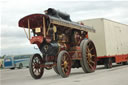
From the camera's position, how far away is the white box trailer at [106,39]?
17.4 metres

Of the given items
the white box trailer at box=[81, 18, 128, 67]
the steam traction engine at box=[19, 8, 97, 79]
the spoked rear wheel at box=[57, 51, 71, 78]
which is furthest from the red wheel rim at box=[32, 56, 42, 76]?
the white box trailer at box=[81, 18, 128, 67]

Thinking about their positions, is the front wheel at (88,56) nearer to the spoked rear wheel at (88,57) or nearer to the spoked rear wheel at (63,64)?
the spoked rear wheel at (88,57)

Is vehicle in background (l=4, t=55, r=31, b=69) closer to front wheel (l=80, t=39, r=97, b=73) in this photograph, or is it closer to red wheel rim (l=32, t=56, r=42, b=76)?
front wheel (l=80, t=39, r=97, b=73)

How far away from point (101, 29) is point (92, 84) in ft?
28.4

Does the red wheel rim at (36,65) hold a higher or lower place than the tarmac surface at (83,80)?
higher

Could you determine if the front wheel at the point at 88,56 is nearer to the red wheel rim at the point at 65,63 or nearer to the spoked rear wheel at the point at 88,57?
the spoked rear wheel at the point at 88,57

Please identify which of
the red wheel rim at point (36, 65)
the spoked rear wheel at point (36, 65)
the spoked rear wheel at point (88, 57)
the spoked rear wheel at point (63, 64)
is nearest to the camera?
the spoked rear wheel at point (63, 64)

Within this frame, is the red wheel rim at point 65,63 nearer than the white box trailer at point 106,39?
Yes

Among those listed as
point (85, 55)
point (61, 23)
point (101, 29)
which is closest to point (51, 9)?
point (61, 23)

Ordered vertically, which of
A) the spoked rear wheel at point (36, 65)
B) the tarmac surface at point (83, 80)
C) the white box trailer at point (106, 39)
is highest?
the white box trailer at point (106, 39)

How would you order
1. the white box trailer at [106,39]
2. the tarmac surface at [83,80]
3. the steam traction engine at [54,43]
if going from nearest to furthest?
the tarmac surface at [83,80]
the steam traction engine at [54,43]
the white box trailer at [106,39]

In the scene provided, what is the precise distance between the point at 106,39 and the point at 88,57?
10.6 ft

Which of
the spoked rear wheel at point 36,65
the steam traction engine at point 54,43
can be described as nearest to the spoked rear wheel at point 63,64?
the steam traction engine at point 54,43

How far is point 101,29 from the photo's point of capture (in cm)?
1744
